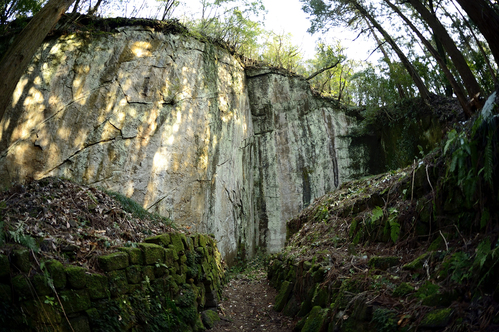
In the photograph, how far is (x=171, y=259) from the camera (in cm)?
545

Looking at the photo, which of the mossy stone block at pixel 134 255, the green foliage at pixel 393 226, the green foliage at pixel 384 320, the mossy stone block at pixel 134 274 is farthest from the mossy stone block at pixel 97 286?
the green foliage at pixel 393 226

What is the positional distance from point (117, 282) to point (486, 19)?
20.5ft

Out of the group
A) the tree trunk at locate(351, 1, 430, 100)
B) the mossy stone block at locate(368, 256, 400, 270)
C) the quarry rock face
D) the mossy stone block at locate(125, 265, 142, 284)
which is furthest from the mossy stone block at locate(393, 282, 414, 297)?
the tree trunk at locate(351, 1, 430, 100)

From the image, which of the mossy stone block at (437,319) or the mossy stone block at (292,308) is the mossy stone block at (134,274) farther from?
the mossy stone block at (437,319)

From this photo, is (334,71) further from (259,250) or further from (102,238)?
(102,238)

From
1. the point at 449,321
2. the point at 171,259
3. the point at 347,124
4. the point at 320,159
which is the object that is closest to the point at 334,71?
the point at 347,124

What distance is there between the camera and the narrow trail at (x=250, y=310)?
5891 mm

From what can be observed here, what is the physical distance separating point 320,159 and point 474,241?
1337 cm

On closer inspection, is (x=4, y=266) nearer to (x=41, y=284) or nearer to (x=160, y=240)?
(x=41, y=284)

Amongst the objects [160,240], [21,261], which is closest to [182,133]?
[160,240]

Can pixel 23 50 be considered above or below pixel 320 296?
above

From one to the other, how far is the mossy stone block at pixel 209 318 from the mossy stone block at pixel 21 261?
3284 mm

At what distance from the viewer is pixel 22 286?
3.24m

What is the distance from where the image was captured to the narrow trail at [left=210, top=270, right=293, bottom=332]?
589 cm
